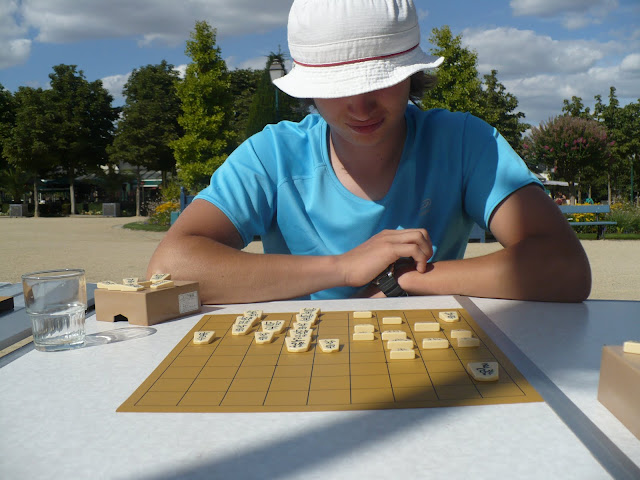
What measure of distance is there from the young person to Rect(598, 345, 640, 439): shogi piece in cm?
84

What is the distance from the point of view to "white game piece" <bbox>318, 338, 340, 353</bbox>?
1248mm

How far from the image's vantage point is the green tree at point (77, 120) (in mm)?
31688

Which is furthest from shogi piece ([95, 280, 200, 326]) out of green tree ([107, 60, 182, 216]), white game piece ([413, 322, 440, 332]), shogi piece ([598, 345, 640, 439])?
green tree ([107, 60, 182, 216])

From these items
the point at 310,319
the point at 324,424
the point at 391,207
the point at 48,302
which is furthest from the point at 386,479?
the point at 391,207

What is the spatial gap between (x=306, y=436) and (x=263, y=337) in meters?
0.51

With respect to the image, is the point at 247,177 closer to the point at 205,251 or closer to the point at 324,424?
the point at 205,251

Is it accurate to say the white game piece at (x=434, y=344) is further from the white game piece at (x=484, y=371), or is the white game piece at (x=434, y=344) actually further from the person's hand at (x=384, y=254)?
the person's hand at (x=384, y=254)

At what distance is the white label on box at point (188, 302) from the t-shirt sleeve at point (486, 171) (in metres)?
1.13

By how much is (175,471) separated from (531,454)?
480 mm

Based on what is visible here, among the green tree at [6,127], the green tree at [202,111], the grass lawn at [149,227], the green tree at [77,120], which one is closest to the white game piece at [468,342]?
the grass lawn at [149,227]

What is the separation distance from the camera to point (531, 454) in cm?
77

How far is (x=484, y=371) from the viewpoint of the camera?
3.47 feet

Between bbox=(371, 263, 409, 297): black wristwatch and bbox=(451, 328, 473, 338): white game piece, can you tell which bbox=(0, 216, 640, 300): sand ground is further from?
bbox=(451, 328, 473, 338): white game piece

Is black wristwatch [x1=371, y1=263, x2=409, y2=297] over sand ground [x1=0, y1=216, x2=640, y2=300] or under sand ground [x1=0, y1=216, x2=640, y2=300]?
over
